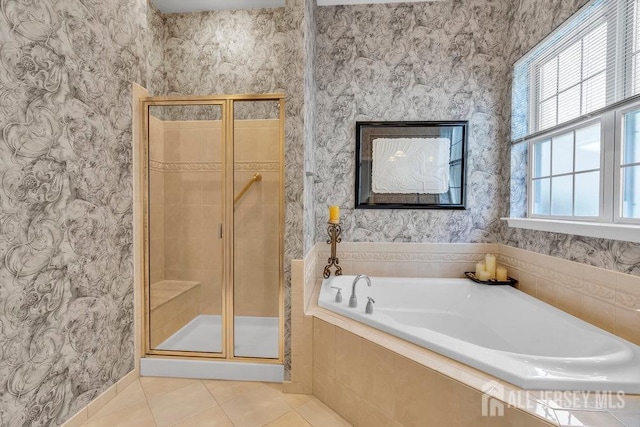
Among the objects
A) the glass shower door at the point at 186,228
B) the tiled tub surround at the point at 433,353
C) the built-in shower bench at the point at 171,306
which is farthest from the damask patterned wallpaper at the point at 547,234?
the built-in shower bench at the point at 171,306

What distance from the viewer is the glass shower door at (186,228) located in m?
2.04

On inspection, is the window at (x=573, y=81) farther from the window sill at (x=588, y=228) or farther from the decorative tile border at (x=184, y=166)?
the decorative tile border at (x=184, y=166)

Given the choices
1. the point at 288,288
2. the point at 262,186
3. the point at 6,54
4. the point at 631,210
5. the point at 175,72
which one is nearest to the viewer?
the point at 6,54

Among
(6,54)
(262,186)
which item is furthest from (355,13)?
(6,54)

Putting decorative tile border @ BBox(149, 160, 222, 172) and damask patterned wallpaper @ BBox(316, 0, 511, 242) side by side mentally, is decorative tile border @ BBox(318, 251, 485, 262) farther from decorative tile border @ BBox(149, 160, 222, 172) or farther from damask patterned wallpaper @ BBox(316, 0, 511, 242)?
decorative tile border @ BBox(149, 160, 222, 172)

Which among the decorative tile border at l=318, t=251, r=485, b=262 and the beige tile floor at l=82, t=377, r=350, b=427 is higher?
the decorative tile border at l=318, t=251, r=485, b=262

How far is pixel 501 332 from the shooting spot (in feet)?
6.16

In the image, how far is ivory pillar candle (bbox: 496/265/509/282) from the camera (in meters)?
2.19

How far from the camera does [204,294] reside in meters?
2.21

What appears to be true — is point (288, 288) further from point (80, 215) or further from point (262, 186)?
point (80, 215)

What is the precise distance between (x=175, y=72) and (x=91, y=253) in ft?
6.11

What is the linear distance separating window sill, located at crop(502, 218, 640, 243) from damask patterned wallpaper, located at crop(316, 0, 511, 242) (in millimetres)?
439

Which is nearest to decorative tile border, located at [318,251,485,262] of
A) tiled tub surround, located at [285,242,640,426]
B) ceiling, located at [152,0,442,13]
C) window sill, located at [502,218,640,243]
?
tiled tub surround, located at [285,242,640,426]

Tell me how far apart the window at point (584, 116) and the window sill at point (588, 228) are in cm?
13
